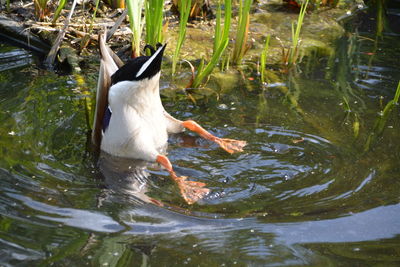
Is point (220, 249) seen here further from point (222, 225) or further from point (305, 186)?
point (305, 186)

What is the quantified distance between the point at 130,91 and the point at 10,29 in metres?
2.76

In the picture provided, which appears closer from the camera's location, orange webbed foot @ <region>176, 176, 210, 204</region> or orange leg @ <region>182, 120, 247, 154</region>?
orange webbed foot @ <region>176, 176, 210, 204</region>

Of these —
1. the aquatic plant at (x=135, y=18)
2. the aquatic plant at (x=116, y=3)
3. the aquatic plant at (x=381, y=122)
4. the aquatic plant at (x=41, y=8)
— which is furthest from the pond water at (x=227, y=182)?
the aquatic plant at (x=116, y=3)

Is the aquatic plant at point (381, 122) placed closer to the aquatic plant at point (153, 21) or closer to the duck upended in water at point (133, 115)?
the duck upended in water at point (133, 115)

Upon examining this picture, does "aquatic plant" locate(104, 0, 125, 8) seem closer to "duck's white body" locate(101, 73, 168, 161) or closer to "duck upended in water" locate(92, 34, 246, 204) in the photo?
"duck upended in water" locate(92, 34, 246, 204)

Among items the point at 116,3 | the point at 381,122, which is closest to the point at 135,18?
the point at 116,3

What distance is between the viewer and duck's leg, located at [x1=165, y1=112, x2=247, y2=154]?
14.1ft

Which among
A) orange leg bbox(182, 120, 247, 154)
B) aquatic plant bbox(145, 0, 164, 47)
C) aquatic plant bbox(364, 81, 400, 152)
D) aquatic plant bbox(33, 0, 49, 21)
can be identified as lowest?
orange leg bbox(182, 120, 247, 154)

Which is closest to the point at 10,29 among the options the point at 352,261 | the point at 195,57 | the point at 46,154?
the point at 195,57

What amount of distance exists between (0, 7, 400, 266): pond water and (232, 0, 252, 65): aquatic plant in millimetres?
250

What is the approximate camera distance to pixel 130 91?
4051 mm

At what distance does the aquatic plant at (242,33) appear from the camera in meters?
5.08

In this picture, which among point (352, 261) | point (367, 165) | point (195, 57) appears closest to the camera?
point (352, 261)

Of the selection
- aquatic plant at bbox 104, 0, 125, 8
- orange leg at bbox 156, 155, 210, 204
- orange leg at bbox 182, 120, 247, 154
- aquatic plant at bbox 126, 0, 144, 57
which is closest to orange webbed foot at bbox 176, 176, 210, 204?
orange leg at bbox 156, 155, 210, 204
